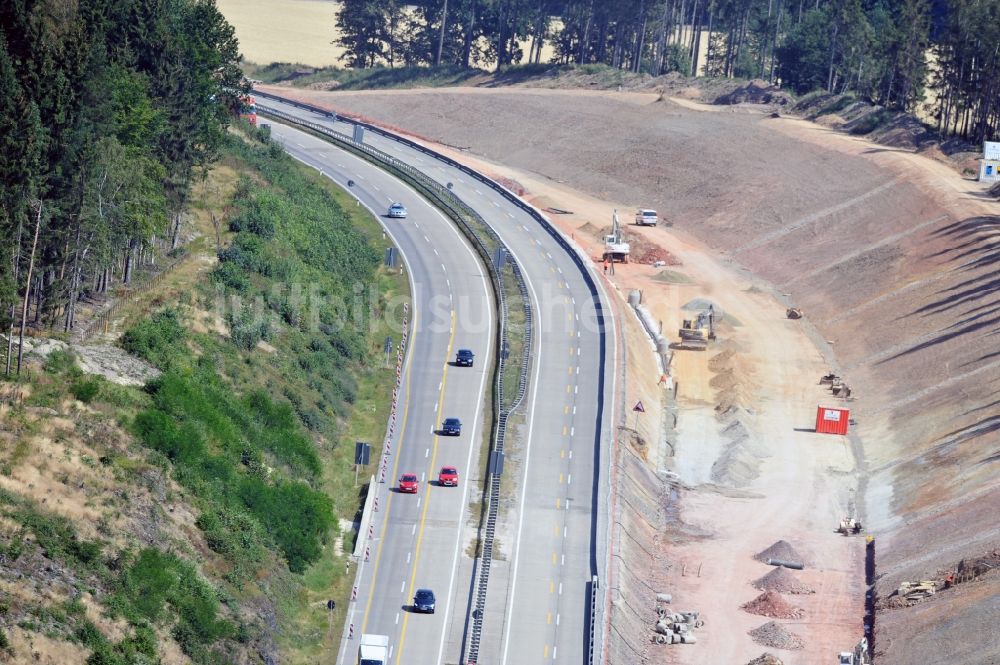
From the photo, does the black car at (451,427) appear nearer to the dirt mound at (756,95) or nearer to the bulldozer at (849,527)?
the bulldozer at (849,527)

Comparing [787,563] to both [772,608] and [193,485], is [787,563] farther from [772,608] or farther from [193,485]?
[193,485]

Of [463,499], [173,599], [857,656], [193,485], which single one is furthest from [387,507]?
[857,656]

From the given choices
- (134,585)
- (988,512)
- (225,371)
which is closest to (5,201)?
(225,371)

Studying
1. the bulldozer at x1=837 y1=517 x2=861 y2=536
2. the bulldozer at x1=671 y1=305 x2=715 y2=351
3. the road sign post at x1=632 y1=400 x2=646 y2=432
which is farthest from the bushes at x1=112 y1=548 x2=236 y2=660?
the bulldozer at x1=671 y1=305 x2=715 y2=351

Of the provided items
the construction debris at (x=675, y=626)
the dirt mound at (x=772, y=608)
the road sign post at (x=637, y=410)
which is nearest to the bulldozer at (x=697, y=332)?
the road sign post at (x=637, y=410)

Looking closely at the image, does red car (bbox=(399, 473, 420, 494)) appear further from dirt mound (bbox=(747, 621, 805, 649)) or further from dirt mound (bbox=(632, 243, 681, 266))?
dirt mound (bbox=(632, 243, 681, 266))

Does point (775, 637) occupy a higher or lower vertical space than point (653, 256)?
lower

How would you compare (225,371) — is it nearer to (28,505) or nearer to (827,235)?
(28,505)
